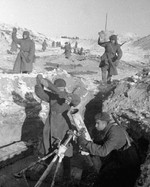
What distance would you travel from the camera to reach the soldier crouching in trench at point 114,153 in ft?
12.0

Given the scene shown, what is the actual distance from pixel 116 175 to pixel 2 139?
11.0ft

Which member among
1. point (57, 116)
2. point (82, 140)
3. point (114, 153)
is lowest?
point (114, 153)

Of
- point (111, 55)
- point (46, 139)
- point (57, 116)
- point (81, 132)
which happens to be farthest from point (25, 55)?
point (81, 132)

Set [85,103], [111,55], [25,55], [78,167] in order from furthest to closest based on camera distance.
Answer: [111,55] → [25,55] → [85,103] → [78,167]

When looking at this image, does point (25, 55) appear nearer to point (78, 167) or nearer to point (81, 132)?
point (78, 167)

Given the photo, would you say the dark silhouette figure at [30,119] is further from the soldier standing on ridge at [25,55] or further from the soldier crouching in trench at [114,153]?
the soldier crouching in trench at [114,153]

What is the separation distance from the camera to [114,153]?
3.83 metres

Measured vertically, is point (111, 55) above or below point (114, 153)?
above

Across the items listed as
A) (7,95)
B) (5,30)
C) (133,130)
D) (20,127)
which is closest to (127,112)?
(133,130)

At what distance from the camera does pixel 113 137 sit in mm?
3629

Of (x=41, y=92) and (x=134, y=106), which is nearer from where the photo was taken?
(x=41, y=92)

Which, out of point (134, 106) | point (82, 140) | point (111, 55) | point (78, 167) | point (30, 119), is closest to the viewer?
point (82, 140)

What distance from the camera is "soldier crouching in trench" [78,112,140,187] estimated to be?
366cm

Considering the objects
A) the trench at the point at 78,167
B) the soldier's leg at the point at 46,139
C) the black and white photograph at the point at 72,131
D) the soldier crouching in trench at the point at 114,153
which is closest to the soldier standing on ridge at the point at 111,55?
the black and white photograph at the point at 72,131
